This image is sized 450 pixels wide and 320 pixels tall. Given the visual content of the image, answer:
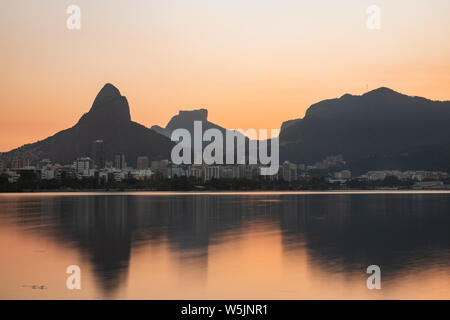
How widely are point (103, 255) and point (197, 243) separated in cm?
653

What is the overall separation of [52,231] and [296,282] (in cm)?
2242

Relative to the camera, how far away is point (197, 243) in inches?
1168

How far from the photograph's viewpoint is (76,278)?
61.7 ft

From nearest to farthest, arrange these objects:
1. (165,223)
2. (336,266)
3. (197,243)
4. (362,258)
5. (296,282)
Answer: (296,282)
(336,266)
(362,258)
(197,243)
(165,223)
